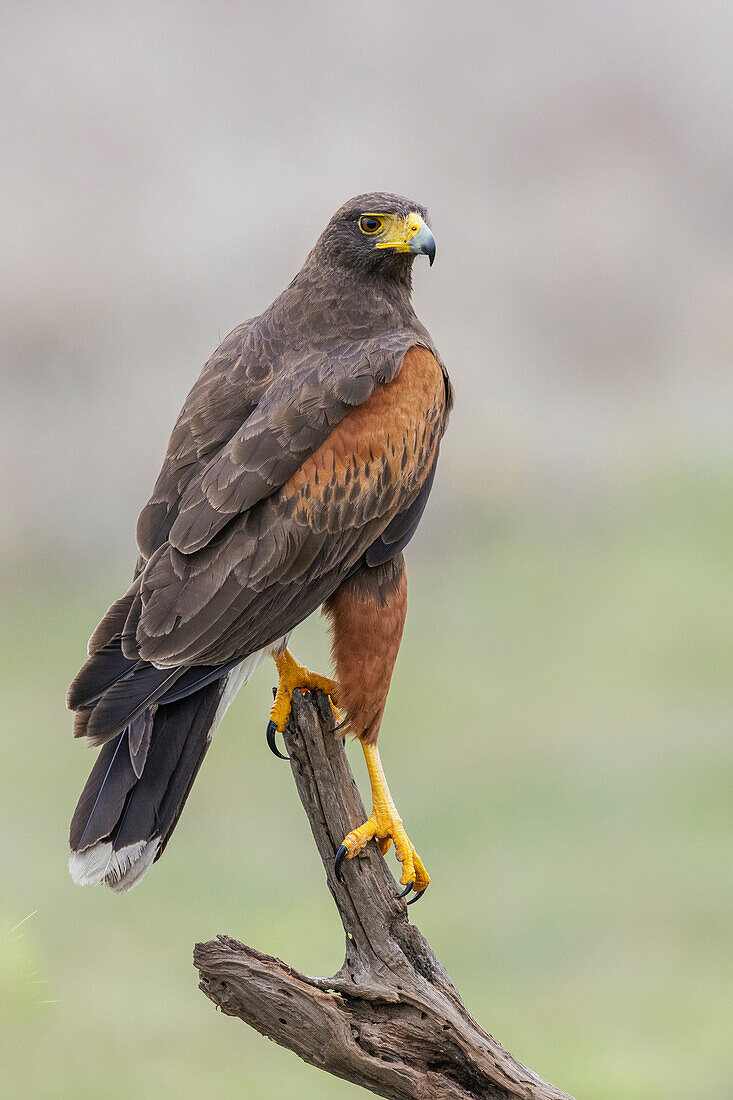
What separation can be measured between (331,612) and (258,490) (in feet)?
1.64

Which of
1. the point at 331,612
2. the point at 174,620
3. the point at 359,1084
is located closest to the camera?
the point at 174,620

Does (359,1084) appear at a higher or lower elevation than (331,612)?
lower

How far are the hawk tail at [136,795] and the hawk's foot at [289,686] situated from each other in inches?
18.0

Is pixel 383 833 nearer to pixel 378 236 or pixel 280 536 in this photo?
pixel 280 536

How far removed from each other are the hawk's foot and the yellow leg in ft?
0.70

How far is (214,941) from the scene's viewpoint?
3.17m

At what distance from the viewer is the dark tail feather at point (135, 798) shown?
2842mm

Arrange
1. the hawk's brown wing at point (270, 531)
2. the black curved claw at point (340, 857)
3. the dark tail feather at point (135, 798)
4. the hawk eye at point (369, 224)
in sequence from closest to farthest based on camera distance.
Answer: the dark tail feather at point (135, 798) → the hawk's brown wing at point (270, 531) → the black curved claw at point (340, 857) → the hawk eye at point (369, 224)

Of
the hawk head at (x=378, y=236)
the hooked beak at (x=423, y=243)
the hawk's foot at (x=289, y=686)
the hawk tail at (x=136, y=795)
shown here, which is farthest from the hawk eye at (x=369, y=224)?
the hawk tail at (x=136, y=795)

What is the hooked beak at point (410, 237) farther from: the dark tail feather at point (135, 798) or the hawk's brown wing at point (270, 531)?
the dark tail feather at point (135, 798)

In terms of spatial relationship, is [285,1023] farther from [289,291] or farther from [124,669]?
[289,291]

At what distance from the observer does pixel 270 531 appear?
122 inches

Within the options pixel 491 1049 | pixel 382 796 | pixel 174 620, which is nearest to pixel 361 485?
pixel 174 620

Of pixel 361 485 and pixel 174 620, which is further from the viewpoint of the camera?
pixel 361 485
